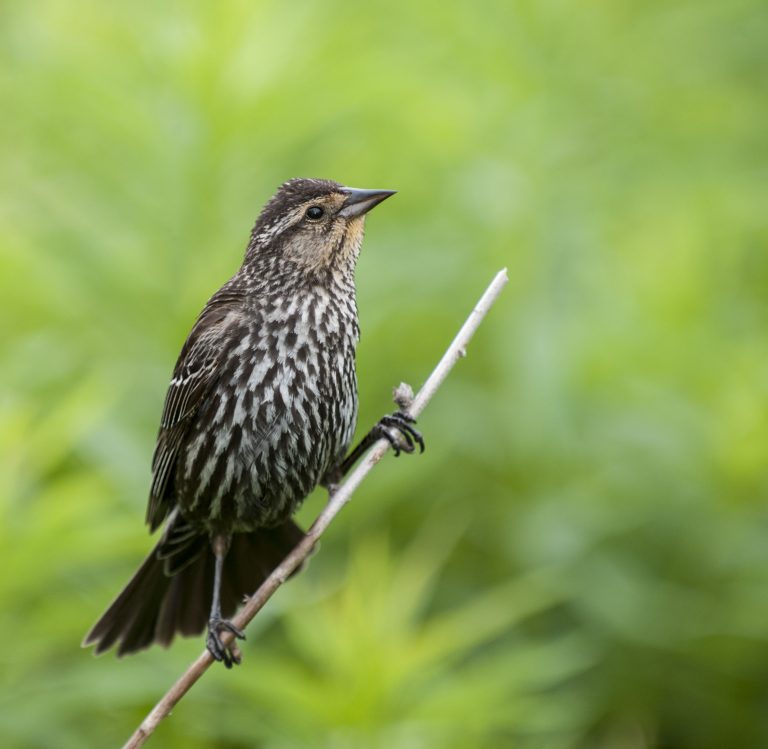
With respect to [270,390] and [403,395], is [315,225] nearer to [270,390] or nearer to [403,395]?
[270,390]

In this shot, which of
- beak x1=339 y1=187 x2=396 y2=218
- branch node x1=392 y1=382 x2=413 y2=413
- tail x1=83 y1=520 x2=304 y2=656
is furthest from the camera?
tail x1=83 y1=520 x2=304 y2=656

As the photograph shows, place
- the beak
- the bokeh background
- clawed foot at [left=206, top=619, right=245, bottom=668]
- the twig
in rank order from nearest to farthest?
the twig, clawed foot at [left=206, top=619, right=245, bottom=668], the beak, the bokeh background

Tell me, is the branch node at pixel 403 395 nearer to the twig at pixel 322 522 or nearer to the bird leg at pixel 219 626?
the twig at pixel 322 522

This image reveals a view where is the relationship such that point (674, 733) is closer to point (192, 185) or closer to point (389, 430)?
point (389, 430)

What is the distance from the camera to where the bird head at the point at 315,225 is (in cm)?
437

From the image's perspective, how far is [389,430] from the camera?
4402 millimetres

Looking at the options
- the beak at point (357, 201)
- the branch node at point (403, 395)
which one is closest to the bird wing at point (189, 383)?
the beak at point (357, 201)

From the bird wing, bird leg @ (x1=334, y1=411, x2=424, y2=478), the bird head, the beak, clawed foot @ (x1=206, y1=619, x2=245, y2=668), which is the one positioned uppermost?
the beak

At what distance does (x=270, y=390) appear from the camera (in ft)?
14.2

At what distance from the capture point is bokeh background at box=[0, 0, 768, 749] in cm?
502

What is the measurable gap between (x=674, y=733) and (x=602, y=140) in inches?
129

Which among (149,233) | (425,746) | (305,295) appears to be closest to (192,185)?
(149,233)

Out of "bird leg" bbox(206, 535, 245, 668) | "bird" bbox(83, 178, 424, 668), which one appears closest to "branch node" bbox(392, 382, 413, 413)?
"bird" bbox(83, 178, 424, 668)

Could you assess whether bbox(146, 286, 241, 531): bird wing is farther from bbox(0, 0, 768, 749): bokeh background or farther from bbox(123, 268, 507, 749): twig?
bbox(123, 268, 507, 749): twig
